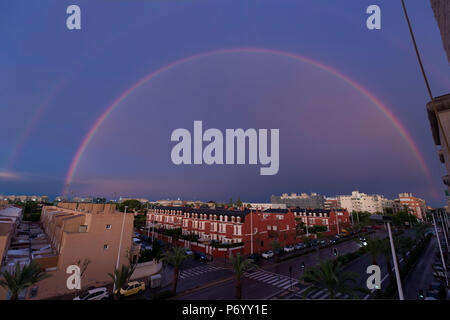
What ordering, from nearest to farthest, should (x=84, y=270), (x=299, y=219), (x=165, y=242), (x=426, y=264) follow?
(x=84, y=270) < (x=426, y=264) < (x=165, y=242) < (x=299, y=219)

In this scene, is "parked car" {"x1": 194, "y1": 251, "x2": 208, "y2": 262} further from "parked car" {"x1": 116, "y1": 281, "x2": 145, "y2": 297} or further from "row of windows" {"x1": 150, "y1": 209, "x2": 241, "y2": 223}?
"parked car" {"x1": 116, "y1": 281, "x2": 145, "y2": 297}

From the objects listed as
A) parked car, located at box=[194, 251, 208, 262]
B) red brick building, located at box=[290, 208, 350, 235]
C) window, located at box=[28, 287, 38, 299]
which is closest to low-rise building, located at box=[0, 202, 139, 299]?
window, located at box=[28, 287, 38, 299]

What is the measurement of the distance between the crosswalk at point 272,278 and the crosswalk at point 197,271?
217 inches

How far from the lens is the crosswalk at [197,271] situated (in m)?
28.3

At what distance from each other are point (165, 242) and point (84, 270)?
2487 centimetres

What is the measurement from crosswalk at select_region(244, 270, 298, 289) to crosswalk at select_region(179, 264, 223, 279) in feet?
18.1

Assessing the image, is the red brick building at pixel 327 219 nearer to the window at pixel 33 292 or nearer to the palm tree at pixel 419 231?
the palm tree at pixel 419 231

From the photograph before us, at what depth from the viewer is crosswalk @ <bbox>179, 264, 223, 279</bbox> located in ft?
92.9

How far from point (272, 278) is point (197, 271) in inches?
420

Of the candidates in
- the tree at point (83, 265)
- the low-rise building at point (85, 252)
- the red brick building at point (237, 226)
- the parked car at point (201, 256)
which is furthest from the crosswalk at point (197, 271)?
the tree at point (83, 265)

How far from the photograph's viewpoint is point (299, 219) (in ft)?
230

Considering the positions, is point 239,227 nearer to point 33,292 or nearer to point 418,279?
point 418,279
